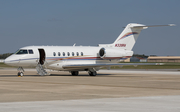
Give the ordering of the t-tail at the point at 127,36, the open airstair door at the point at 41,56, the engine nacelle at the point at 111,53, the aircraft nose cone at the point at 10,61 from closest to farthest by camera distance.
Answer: the aircraft nose cone at the point at 10,61 → the open airstair door at the point at 41,56 → the engine nacelle at the point at 111,53 → the t-tail at the point at 127,36

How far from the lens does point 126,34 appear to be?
41.0 m

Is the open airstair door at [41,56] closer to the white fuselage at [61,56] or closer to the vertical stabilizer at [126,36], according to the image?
the white fuselage at [61,56]

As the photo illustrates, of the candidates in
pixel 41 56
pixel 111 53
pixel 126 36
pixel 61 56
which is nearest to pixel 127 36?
pixel 126 36

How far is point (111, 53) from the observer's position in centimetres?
3897

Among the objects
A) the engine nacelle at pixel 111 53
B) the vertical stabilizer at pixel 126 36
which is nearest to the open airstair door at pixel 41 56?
the engine nacelle at pixel 111 53

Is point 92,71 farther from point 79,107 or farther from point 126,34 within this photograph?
point 79,107

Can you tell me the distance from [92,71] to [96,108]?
26.2 metres

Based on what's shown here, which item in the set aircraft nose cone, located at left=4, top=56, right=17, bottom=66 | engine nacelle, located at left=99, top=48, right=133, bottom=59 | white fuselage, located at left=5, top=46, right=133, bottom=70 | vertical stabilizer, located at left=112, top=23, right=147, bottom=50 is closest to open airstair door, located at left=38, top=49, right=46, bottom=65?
white fuselage, located at left=5, top=46, right=133, bottom=70

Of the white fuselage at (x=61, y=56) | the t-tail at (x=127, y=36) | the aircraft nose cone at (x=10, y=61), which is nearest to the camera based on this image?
the aircraft nose cone at (x=10, y=61)

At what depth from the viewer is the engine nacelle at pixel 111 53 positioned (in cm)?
3869

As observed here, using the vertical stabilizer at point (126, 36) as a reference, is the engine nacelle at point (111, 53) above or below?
below

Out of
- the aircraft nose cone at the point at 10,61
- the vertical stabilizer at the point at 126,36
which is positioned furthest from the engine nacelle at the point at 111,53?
the aircraft nose cone at the point at 10,61

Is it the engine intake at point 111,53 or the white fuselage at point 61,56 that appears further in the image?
the engine intake at point 111,53

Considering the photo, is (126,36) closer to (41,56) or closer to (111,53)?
(111,53)
